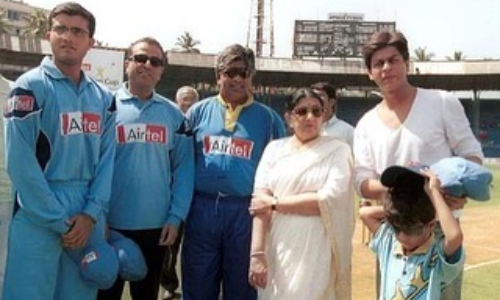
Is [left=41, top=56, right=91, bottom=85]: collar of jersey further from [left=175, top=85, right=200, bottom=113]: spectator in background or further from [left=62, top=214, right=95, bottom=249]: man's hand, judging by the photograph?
[left=175, top=85, right=200, bottom=113]: spectator in background

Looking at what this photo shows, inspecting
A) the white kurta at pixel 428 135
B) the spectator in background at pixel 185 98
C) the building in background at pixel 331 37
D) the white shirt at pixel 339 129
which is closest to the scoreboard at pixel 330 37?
the building in background at pixel 331 37

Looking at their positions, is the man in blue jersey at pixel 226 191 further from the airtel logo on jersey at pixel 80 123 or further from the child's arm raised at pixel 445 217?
the child's arm raised at pixel 445 217

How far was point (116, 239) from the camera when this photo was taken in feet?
11.7

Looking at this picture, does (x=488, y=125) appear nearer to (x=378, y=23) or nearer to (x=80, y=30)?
(x=378, y=23)

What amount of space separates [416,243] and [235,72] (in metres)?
1.50

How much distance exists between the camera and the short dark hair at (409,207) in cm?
271

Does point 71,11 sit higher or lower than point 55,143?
higher

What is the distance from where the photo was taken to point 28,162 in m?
3.05

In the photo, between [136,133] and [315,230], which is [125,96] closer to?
[136,133]

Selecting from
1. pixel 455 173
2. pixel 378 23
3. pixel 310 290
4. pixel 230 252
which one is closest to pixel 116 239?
pixel 230 252

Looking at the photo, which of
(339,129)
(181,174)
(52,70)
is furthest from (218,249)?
(339,129)

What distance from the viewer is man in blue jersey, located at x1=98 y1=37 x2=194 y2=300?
366 cm

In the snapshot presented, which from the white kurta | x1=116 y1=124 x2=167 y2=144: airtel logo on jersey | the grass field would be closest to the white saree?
the white kurta

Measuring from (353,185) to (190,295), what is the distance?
1.18m
